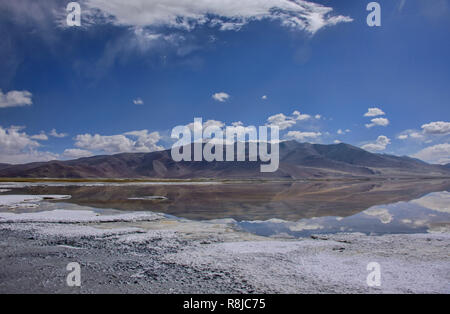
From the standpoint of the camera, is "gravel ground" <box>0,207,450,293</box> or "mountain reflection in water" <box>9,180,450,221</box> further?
"mountain reflection in water" <box>9,180,450,221</box>

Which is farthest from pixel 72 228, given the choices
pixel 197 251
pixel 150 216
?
pixel 197 251

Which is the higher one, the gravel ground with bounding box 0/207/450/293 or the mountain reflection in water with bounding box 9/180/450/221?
the gravel ground with bounding box 0/207/450/293

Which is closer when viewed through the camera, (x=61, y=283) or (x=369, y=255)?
(x=61, y=283)

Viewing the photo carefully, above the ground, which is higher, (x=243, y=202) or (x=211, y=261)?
(x=211, y=261)

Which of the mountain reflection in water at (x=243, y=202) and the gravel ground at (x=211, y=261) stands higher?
the gravel ground at (x=211, y=261)

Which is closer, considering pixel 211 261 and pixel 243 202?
pixel 211 261

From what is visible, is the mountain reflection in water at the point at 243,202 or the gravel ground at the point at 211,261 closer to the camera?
the gravel ground at the point at 211,261
